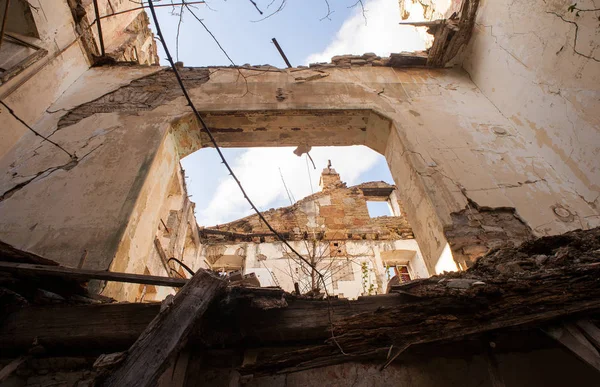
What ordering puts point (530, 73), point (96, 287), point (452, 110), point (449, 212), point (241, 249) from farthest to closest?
point (241, 249) → point (452, 110) → point (530, 73) → point (449, 212) → point (96, 287)

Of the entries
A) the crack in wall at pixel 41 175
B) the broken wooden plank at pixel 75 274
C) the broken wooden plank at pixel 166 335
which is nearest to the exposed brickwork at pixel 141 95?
the crack in wall at pixel 41 175

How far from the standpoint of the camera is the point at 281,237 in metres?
3.19

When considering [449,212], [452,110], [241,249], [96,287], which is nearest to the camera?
[96,287]

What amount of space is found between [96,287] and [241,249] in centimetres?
752

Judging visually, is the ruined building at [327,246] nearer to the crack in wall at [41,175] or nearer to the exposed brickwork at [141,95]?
the exposed brickwork at [141,95]

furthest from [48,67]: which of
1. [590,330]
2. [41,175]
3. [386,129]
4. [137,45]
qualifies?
[590,330]

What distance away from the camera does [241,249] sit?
384 inches

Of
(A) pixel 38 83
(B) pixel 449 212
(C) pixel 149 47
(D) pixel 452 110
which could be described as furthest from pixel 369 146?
(C) pixel 149 47

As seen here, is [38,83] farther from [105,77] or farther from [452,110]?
[452,110]

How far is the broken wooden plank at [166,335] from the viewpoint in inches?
50.1

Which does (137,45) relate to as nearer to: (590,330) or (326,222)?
(326,222)

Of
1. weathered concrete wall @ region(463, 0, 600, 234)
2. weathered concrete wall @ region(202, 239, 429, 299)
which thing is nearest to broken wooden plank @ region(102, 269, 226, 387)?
weathered concrete wall @ region(463, 0, 600, 234)

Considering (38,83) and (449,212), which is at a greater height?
(38,83)

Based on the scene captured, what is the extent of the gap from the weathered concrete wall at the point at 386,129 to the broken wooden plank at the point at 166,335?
6.18 feet
